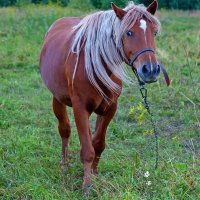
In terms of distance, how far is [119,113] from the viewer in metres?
6.59

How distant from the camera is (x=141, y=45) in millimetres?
3498

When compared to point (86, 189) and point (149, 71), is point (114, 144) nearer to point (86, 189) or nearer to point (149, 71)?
point (86, 189)

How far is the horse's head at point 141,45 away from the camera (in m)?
3.40

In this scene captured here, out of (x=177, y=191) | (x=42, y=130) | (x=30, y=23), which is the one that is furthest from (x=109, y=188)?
(x=30, y=23)

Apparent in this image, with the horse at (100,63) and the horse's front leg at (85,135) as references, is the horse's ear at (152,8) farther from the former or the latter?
the horse's front leg at (85,135)

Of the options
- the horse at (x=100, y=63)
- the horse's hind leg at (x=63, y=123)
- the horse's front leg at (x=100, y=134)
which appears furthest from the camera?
the horse's hind leg at (x=63, y=123)

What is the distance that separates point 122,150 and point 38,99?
259cm

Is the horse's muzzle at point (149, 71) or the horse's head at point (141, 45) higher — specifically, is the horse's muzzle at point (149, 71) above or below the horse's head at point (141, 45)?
below

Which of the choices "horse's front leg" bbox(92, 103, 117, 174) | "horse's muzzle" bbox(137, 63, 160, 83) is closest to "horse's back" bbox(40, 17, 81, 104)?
"horse's front leg" bbox(92, 103, 117, 174)

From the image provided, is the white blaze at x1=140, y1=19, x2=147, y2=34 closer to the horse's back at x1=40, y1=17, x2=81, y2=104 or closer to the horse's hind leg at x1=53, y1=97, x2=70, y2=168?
the horse's back at x1=40, y1=17, x2=81, y2=104

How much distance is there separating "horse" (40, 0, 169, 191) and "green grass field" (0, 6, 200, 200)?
0.85ft

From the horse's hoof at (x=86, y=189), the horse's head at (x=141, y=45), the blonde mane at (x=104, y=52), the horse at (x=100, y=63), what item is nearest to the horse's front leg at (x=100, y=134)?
the horse at (x=100, y=63)

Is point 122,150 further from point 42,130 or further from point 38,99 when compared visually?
point 38,99

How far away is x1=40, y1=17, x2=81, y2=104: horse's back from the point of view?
4316 millimetres
